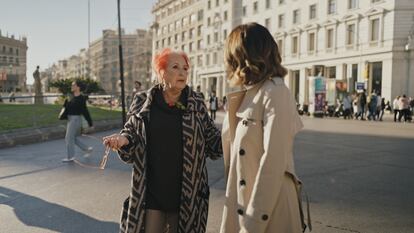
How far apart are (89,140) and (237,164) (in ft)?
38.8

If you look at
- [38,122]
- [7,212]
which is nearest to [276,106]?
[7,212]

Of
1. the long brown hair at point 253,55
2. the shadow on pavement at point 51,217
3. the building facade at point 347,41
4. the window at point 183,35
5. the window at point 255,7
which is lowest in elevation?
the shadow on pavement at point 51,217

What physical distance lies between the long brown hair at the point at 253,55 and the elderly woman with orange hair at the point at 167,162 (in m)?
0.73

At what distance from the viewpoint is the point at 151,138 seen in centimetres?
293

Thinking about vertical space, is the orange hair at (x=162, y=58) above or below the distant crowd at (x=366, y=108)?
above

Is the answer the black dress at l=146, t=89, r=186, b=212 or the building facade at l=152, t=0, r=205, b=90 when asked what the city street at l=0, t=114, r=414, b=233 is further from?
the building facade at l=152, t=0, r=205, b=90

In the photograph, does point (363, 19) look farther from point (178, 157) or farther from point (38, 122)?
point (178, 157)

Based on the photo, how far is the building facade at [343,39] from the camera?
38.7m

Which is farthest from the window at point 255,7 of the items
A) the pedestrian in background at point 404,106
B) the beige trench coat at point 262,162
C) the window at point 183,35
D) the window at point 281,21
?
the beige trench coat at point 262,162

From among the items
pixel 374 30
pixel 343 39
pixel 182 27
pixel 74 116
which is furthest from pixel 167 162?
pixel 182 27

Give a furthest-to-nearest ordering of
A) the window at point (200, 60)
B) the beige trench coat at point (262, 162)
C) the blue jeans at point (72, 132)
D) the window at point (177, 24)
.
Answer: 1. the window at point (177, 24)
2. the window at point (200, 60)
3. the blue jeans at point (72, 132)
4. the beige trench coat at point (262, 162)

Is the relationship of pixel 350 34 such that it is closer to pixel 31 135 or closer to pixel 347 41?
pixel 347 41

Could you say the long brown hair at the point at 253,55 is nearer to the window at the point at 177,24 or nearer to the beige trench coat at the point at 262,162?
the beige trench coat at the point at 262,162

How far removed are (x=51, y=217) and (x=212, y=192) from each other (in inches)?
87.5
